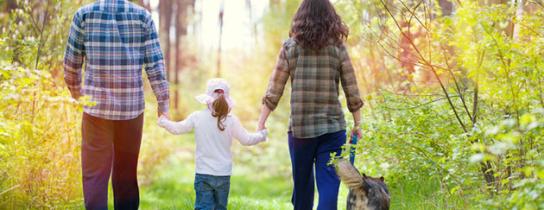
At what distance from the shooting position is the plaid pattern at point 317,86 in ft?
13.9

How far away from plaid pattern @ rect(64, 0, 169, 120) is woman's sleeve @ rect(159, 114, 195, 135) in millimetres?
238

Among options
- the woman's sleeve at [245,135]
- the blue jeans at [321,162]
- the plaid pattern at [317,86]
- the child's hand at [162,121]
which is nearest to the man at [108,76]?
the child's hand at [162,121]

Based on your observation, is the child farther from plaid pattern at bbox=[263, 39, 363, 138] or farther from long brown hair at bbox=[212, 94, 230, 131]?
plaid pattern at bbox=[263, 39, 363, 138]

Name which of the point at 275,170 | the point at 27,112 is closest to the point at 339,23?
the point at 27,112

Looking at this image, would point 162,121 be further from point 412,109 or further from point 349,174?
point 412,109

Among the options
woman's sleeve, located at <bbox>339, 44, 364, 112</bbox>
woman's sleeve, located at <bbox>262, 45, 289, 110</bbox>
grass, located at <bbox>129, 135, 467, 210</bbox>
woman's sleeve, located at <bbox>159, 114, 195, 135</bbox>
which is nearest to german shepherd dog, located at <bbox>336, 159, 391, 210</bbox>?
grass, located at <bbox>129, 135, 467, 210</bbox>

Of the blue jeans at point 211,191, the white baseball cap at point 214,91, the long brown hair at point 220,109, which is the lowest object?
the blue jeans at point 211,191

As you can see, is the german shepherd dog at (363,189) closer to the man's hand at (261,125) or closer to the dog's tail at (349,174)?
the dog's tail at (349,174)

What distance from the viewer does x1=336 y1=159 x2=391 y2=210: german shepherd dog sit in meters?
3.80

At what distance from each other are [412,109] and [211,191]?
1.48m

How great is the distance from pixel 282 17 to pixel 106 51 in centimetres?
1239

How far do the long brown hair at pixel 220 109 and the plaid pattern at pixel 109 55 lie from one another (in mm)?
521

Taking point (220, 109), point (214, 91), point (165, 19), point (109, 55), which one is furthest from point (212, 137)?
point (165, 19)

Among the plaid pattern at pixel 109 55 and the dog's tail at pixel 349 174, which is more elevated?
the plaid pattern at pixel 109 55
